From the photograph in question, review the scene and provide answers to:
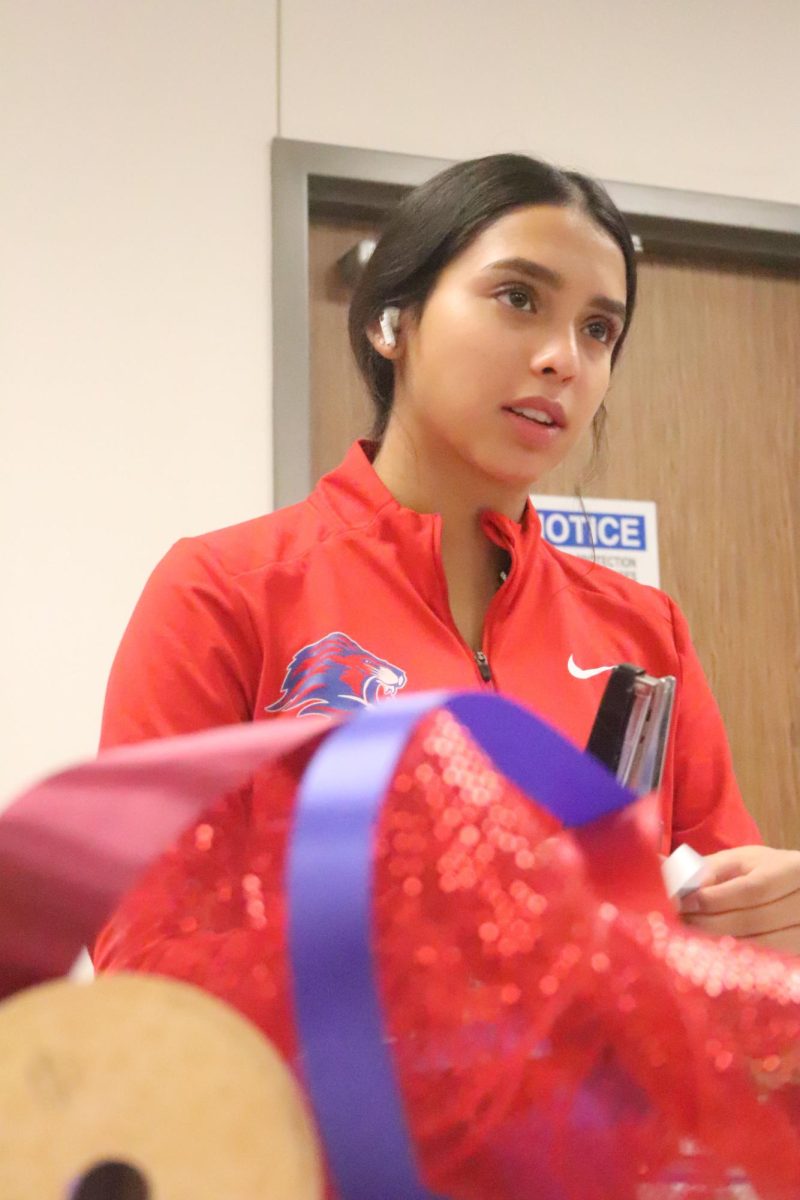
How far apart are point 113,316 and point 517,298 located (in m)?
0.81

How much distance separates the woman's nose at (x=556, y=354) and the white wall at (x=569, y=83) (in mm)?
923

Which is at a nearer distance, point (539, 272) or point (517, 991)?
point (517, 991)

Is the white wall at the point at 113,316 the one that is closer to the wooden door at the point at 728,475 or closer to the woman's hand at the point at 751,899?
the wooden door at the point at 728,475

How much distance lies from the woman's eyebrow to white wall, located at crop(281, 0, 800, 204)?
34.5 inches

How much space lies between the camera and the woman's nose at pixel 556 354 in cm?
82

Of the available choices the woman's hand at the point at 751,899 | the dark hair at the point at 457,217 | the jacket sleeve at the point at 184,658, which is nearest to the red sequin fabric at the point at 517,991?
the woman's hand at the point at 751,899

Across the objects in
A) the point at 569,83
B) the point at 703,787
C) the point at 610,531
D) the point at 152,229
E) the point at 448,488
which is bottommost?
the point at 703,787

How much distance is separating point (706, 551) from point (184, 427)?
77 cm

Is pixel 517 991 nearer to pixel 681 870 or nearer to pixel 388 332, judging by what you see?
pixel 681 870

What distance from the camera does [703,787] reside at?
87 cm

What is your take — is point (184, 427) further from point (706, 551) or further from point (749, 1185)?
point (749, 1185)

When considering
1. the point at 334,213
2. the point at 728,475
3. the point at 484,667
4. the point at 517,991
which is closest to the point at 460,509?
the point at 484,667

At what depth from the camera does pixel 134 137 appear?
1566 mm

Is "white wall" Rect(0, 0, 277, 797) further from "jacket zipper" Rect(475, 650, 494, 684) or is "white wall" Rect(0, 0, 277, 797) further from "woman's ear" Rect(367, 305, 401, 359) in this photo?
"jacket zipper" Rect(475, 650, 494, 684)
